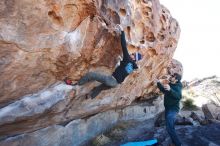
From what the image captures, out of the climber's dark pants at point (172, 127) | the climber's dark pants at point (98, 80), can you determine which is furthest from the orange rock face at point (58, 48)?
the climber's dark pants at point (172, 127)

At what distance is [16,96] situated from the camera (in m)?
6.95

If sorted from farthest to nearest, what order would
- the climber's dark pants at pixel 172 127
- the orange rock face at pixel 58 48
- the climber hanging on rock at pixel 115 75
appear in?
1. the climber's dark pants at pixel 172 127
2. the climber hanging on rock at pixel 115 75
3. the orange rock face at pixel 58 48

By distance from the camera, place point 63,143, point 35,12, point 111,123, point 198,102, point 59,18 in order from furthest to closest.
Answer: point 198,102 → point 111,123 → point 63,143 → point 59,18 → point 35,12

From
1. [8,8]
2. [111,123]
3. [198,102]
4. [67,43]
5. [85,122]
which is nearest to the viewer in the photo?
[8,8]

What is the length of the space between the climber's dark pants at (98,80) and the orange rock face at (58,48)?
151 millimetres

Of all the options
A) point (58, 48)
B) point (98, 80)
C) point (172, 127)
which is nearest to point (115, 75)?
point (98, 80)

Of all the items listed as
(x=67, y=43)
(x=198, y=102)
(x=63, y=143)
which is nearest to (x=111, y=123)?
(x=63, y=143)

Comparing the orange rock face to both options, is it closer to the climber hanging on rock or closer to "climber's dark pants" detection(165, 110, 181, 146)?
the climber hanging on rock

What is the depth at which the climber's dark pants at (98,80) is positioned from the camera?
27.8 ft

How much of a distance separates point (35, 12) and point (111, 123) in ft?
23.5

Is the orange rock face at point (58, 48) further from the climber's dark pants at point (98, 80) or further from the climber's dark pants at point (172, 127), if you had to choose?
the climber's dark pants at point (172, 127)

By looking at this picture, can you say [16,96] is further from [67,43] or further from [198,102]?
[198,102]

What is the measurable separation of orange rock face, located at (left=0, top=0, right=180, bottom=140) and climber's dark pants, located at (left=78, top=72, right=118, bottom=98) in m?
0.15

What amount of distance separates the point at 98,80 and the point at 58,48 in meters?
2.08
